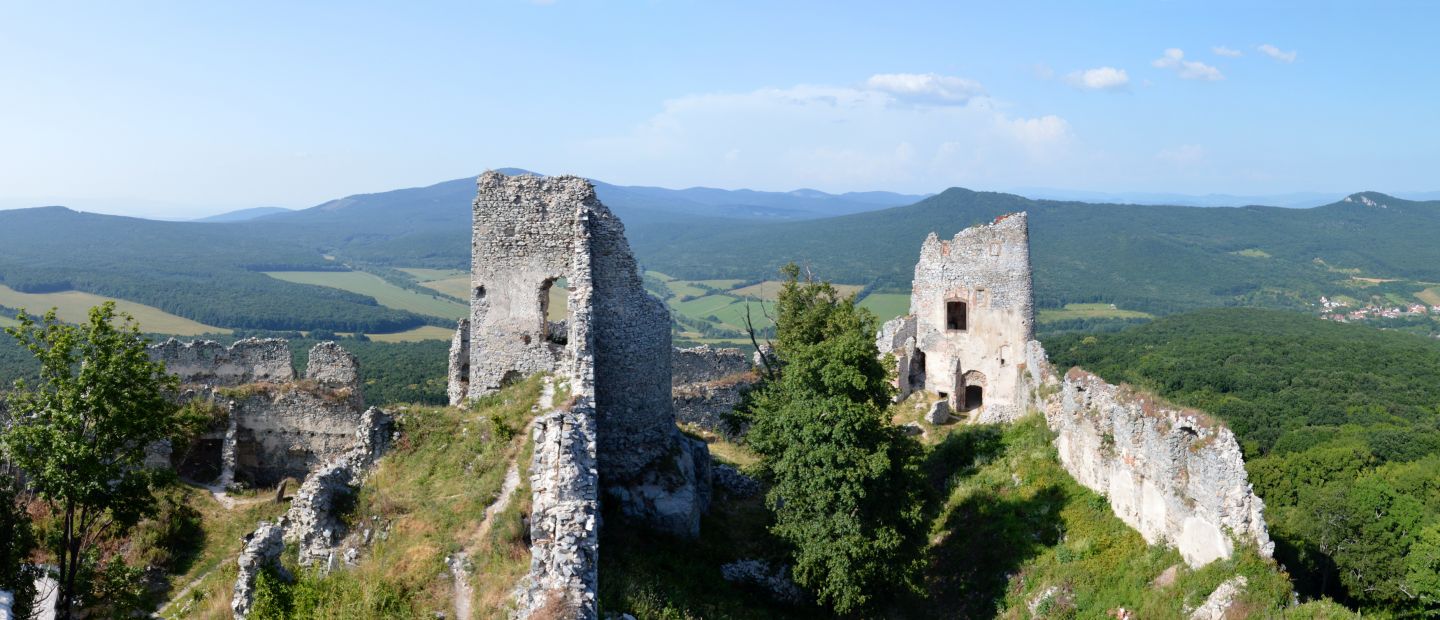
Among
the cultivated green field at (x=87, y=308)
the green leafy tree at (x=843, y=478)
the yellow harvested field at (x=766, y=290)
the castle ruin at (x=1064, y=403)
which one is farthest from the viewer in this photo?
the yellow harvested field at (x=766, y=290)

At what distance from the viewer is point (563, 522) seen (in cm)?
946

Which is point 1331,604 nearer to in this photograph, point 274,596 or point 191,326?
point 274,596

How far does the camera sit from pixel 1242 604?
11438mm

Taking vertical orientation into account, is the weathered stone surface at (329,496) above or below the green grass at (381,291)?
above

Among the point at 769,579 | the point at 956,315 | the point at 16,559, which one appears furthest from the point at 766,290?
the point at 16,559

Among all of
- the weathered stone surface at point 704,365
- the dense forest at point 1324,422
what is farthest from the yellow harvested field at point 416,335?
the weathered stone surface at point 704,365

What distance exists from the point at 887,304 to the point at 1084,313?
23.2 m

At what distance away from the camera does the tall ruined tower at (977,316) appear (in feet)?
71.4

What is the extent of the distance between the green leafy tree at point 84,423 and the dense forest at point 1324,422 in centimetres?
1813

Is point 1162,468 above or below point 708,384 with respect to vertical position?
above

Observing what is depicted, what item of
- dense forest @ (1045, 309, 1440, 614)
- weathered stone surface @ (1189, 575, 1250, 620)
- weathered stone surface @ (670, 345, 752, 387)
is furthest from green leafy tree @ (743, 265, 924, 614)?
weathered stone surface @ (670, 345, 752, 387)

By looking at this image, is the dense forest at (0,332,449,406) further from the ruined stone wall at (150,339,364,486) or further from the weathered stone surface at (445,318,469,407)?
the weathered stone surface at (445,318,469,407)

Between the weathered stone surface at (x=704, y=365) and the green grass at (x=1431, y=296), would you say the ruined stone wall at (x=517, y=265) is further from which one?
the green grass at (x=1431, y=296)

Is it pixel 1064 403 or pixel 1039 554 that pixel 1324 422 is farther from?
pixel 1039 554
